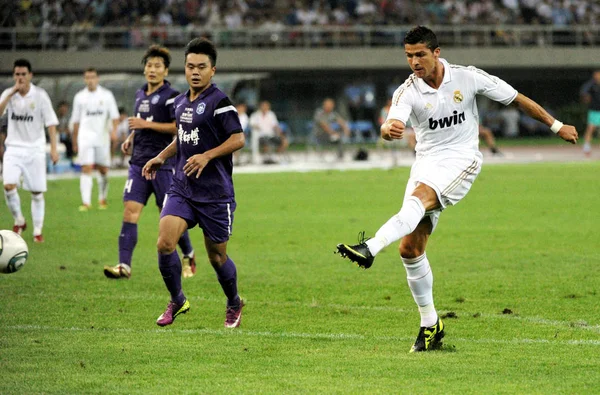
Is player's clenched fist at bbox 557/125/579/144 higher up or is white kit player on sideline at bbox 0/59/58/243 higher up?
player's clenched fist at bbox 557/125/579/144

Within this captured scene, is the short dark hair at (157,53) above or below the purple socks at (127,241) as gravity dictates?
above

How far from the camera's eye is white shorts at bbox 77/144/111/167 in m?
19.7

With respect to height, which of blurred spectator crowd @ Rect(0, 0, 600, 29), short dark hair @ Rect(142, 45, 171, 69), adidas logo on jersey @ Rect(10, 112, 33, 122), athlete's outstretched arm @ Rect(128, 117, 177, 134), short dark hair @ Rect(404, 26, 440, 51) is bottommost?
blurred spectator crowd @ Rect(0, 0, 600, 29)

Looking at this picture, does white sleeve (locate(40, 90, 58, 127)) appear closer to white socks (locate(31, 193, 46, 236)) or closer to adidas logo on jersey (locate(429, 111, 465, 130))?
→ white socks (locate(31, 193, 46, 236))

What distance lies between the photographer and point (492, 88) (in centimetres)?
815

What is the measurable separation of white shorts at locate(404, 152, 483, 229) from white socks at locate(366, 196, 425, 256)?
0.23 metres

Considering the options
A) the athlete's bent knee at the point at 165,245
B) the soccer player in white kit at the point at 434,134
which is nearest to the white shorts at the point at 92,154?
the athlete's bent knee at the point at 165,245

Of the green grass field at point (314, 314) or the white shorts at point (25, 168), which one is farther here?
the white shorts at point (25, 168)

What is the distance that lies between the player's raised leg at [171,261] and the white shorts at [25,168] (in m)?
6.65

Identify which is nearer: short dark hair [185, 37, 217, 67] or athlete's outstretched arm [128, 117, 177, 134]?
short dark hair [185, 37, 217, 67]

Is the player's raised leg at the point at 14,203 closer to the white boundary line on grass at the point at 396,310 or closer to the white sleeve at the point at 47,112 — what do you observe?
the white sleeve at the point at 47,112

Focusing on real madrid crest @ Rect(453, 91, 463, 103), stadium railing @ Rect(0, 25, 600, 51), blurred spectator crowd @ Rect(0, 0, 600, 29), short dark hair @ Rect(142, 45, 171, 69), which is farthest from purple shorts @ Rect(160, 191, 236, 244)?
blurred spectator crowd @ Rect(0, 0, 600, 29)

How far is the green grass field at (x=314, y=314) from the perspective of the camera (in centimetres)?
695

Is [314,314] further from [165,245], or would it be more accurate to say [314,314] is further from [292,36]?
[292,36]
